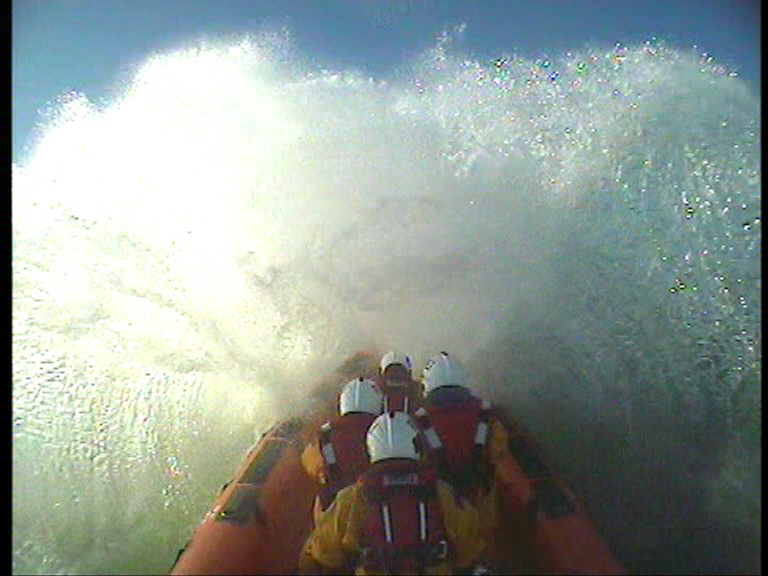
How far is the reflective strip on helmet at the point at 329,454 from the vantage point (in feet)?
9.45

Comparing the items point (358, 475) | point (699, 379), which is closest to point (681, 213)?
point (699, 379)

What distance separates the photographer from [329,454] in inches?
114

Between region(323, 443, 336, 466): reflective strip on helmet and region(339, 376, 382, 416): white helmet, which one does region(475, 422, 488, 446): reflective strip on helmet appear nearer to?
region(339, 376, 382, 416): white helmet

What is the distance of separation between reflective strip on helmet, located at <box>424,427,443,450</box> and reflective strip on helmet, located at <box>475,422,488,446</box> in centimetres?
14

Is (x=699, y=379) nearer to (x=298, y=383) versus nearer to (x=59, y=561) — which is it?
(x=298, y=383)

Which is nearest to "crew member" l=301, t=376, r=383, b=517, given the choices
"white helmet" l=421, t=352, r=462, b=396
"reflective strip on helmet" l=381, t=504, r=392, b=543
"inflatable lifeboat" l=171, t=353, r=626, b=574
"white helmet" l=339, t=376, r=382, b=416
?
"white helmet" l=339, t=376, r=382, b=416

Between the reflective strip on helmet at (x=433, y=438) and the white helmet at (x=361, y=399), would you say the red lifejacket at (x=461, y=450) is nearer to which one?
the reflective strip on helmet at (x=433, y=438)

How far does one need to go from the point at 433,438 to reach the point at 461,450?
4.7 inches

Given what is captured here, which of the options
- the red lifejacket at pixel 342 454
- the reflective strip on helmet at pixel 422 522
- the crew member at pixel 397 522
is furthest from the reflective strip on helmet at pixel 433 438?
the reflective strip on helmet at pixel 422 522

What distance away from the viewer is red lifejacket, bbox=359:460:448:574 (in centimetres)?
226

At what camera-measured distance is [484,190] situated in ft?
18.4

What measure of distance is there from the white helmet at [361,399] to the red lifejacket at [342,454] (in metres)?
0.11

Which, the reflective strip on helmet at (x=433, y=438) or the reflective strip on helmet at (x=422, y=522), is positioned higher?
the reflective strip on helmet at (x=433, y=438)
